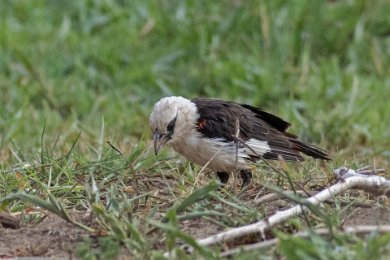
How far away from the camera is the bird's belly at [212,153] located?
5.98 metres

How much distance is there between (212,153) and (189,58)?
4100 mm

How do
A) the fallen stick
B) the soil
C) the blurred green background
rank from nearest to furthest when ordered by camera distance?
the fallen stick → the soil → the blurred green background

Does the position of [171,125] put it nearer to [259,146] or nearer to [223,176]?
[223,176]

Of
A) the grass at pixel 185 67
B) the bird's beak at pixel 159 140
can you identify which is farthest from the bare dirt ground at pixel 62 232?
the grass at pixel 185 67

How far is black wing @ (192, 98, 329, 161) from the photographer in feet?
20.3

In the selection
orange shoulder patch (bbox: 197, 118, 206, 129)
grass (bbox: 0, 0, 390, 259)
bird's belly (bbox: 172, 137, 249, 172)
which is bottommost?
grass (bbox: 0, 0, 390, 259)

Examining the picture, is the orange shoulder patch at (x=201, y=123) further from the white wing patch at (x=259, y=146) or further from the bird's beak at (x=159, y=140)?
the white wing patch at (x=259, y=146)

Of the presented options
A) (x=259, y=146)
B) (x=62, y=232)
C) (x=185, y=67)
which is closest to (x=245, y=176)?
(x=259, y=146)

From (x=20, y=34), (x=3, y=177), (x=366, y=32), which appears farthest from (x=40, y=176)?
(x=366, y=32)

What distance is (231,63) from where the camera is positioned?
379 inches

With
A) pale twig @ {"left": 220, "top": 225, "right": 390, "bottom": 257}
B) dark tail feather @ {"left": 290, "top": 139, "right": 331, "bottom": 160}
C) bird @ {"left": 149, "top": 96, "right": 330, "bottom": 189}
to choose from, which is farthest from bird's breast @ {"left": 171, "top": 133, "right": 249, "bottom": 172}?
pale twig @ {"left": 220, "top": 225, "right": 390, "bottom": 257}

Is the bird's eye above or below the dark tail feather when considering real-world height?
above

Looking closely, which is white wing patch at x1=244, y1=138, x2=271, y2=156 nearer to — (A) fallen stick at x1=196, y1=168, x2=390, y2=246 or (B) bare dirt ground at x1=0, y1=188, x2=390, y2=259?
(A) fallen stick at x1=196, y1=168, x2=390, y2=246

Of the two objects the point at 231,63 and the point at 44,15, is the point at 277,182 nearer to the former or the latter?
the point at 231,63
